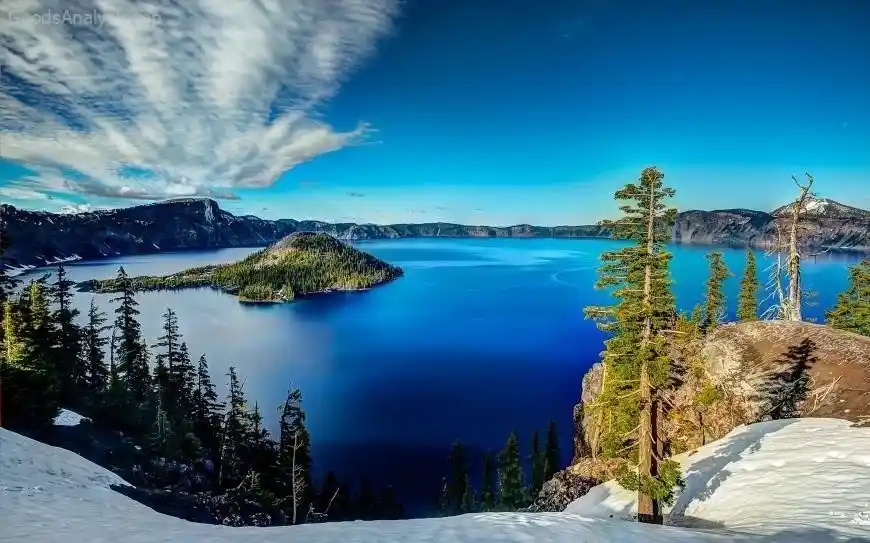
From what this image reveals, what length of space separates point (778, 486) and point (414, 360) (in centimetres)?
8448

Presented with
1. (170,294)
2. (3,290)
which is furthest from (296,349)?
(170,294)

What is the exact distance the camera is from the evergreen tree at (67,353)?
102 feet

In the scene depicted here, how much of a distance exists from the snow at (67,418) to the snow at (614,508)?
11.0 m

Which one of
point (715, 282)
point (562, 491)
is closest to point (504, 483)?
point (562, 491)

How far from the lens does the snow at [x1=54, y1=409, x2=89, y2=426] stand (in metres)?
25.7

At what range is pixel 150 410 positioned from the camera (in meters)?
35.2

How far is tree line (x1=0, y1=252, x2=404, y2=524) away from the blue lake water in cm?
1450

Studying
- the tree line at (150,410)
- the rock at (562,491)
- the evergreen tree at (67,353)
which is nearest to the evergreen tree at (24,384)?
the tree line at (150,410)

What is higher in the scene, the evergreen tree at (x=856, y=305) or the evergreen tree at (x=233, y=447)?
the evergreen tree at (x=856, y=305)

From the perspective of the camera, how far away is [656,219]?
11320 mm

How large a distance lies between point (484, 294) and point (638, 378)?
16000cm

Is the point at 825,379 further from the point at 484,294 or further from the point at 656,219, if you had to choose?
the point at 484,294

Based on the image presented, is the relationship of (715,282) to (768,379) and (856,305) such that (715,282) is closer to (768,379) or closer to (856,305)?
(856,305)

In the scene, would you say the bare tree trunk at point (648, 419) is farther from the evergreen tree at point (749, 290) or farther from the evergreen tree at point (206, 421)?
the evergreen tree at point (749, 290)
